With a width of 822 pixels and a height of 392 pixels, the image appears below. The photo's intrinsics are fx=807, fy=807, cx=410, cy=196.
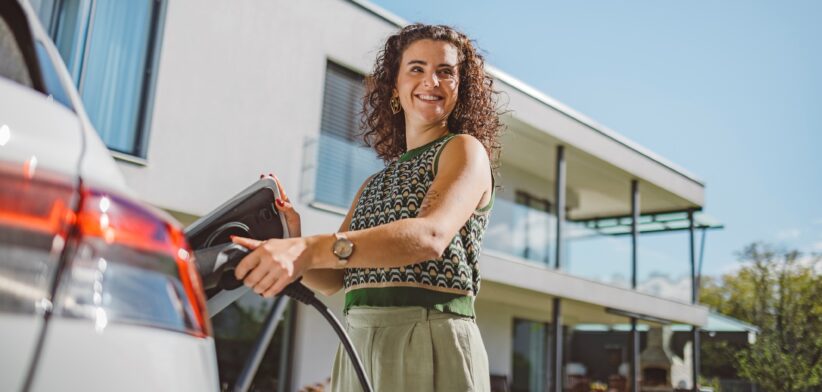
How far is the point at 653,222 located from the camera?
888 inches

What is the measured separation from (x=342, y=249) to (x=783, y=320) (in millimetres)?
30934

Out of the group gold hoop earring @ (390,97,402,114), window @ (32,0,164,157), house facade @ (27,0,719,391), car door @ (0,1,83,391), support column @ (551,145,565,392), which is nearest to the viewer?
car door @ (0,1,83,391)

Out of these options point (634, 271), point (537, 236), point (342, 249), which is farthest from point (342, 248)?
point (634, 271)

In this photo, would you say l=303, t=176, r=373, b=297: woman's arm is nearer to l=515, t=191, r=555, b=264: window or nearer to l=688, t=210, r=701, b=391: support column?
l=515, t=191, r=555, b=264: window

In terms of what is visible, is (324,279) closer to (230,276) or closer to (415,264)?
(415,264)

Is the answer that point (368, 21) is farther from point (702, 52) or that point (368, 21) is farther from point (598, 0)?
point (702, 52)

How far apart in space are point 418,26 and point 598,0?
41.1 m

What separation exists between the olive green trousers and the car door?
929 millimetres

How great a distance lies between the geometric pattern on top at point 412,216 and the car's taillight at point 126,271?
0.81 metres

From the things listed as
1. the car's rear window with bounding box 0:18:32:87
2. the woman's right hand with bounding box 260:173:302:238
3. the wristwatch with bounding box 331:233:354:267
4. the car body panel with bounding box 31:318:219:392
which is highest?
the car's rear window with bounding box 0:18:32:87

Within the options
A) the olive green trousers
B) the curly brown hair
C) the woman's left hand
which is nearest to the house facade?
the curly brown hair

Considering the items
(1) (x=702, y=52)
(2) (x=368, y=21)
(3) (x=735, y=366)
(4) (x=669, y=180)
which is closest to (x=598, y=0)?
(1) (x=702, y=52)

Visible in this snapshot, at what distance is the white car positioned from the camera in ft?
2.40

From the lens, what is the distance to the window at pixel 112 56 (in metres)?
7.57
